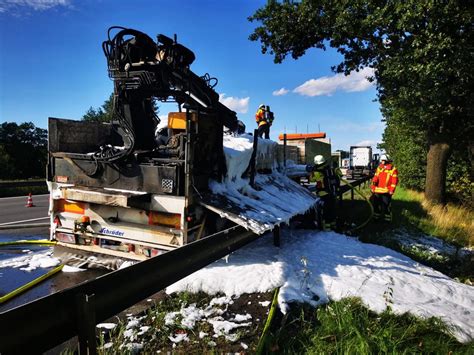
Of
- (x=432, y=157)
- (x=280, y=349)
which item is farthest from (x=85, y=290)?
(x=432, y=157)

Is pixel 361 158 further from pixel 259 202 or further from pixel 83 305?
pixel 83 305

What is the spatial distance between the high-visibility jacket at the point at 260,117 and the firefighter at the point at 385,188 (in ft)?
11.7

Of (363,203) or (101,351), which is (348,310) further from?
(363,203)

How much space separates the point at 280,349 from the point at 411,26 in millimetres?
8794

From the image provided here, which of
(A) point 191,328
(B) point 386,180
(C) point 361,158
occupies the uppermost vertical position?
(C) point 361,158

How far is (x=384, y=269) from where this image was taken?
4516mm

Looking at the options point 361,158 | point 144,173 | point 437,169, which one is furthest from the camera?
point 361,158

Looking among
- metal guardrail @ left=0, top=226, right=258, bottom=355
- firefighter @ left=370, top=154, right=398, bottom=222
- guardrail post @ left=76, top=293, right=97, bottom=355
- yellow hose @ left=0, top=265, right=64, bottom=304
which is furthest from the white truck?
guardrail post @ left=76, top=293, right=97, bottom=355

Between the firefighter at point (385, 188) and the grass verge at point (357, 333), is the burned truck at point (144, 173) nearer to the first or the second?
the grass verge at point (357, 333)

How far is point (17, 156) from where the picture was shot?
3650 centimetres

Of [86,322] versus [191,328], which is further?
[191,328]

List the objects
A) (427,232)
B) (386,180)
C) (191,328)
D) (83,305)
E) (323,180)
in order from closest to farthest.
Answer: (83,305)
(191,328)
(323,180)
(427,232)
(386,180)

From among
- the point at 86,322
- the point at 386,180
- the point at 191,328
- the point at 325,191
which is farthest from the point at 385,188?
the point at 86,322

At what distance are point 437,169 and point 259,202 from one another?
9829 millimetres
